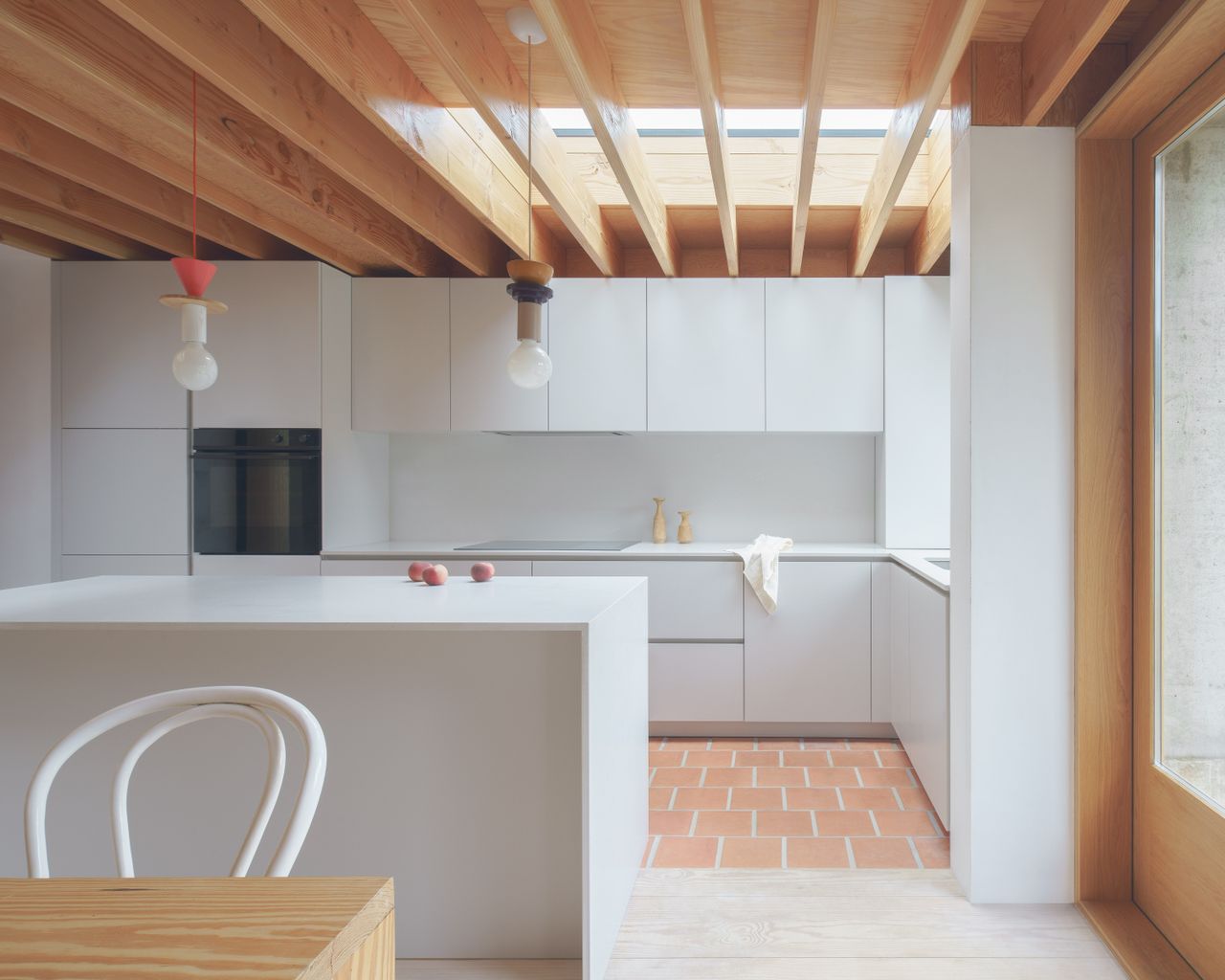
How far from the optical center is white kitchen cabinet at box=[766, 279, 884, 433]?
12.8 ft

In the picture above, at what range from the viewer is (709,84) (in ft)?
6.44

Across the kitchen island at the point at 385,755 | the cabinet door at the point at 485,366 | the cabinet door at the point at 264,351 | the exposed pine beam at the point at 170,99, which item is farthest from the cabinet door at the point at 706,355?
the kitchen island at the point at 385,755

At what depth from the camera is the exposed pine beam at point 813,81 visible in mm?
1623

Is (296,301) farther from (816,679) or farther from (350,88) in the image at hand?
(816,679)

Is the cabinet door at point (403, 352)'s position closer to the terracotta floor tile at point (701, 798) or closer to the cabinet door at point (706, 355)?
the cabinet door at point (706, 355)

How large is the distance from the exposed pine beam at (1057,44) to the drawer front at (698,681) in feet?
8.10

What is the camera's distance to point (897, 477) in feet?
12.8

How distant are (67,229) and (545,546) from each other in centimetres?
248

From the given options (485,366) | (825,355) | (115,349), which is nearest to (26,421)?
(115,349)

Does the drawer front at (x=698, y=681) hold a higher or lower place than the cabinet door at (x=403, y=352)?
lower

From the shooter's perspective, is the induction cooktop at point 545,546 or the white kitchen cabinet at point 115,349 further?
the induction cooktop at point 545,546

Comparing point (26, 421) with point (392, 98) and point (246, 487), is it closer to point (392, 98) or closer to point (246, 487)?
point (246, 487)

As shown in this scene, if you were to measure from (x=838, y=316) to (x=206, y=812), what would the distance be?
327cm

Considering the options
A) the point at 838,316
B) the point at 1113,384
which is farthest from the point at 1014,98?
the point at 838,316
